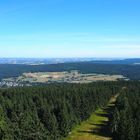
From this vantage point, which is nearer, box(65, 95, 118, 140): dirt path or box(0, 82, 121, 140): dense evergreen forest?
box(0, 82, 121, 140): dense evergreen forest

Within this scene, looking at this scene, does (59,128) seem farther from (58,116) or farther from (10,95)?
(10,95)

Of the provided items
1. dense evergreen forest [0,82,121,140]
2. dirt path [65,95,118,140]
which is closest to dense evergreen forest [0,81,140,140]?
dense evergreen forest [0,82,121,140]

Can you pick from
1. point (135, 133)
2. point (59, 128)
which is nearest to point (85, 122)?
point (59, 128)

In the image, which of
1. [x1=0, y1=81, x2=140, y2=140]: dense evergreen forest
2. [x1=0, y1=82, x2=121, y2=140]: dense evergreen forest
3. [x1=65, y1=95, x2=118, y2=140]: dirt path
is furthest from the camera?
[x1=65, y1=95, x2=118, y2=140]: dirt path

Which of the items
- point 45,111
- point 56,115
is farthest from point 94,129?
point 45,111

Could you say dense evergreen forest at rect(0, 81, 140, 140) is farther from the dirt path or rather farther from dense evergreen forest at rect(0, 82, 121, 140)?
the dirt path

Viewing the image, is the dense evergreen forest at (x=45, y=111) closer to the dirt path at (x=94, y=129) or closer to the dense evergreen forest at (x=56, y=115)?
the dense evergreen forest at (x=56, y=115)
